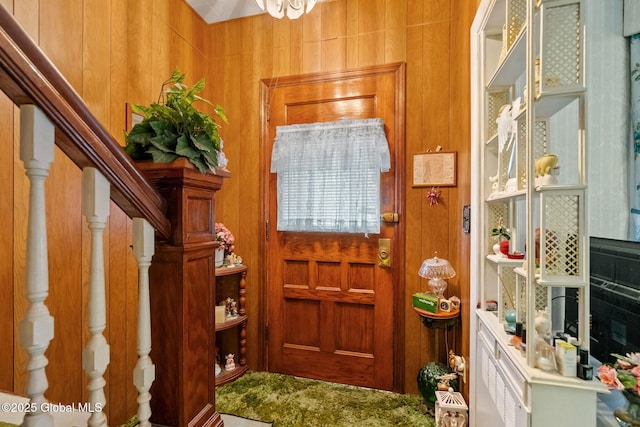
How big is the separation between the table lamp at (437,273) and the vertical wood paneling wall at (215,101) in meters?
0.09

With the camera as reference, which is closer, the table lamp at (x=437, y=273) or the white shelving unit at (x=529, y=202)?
the white shelving unit at (x=529, y=202)

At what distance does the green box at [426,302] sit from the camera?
1.91m

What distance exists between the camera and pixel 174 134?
81cm

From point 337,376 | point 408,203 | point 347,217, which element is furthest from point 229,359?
point 408,203

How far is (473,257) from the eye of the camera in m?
1.64

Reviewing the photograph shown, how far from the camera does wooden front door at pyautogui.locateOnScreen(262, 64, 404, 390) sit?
2201 mm

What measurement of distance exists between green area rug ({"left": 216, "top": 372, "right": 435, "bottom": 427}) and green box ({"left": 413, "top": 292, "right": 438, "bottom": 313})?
2.13 ft

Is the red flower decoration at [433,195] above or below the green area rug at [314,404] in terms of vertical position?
above

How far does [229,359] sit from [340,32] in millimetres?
2588

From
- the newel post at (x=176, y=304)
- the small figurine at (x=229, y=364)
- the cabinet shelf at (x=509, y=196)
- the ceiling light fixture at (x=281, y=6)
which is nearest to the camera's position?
the newel post at (x=176, y=304)

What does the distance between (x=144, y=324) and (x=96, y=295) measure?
0.14 m

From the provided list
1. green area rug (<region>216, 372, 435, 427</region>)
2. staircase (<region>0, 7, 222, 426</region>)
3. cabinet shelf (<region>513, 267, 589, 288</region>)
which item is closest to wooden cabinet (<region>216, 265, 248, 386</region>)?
green area rug (<region>216, 372, 435, 427</region>)

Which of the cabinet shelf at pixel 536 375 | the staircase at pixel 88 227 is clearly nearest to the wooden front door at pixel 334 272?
the cabinet shelf at pixel 536 375

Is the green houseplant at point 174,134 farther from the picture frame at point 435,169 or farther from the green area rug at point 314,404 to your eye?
the green area rug at point 314,404
